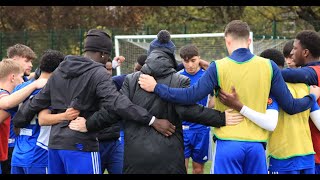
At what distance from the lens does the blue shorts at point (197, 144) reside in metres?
9.95

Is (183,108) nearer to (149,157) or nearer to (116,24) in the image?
(149,157)

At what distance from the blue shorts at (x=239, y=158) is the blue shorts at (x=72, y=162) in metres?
1.28

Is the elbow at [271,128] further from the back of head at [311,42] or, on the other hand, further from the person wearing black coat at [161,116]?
the back of head at [311,42]

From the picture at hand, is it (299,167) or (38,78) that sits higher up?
(38,78)

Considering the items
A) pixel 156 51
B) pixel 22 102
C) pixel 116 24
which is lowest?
pixel 116 24

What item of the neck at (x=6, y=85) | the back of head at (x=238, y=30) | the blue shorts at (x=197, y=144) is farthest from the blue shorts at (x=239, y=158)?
the blue shorts at (x=197, y=144)

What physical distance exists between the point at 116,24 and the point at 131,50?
1585cm

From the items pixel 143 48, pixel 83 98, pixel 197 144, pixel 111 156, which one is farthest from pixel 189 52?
pixel 143 48

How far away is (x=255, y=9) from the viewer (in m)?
32.7

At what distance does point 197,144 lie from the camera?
996 centimetres

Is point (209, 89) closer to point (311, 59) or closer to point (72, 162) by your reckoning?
point (311, 59)

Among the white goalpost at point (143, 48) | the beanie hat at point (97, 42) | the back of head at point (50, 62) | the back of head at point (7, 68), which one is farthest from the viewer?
the white goalpost at point (143, 48)

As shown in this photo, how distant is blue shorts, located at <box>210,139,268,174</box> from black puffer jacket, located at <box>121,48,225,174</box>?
9.9 inches
